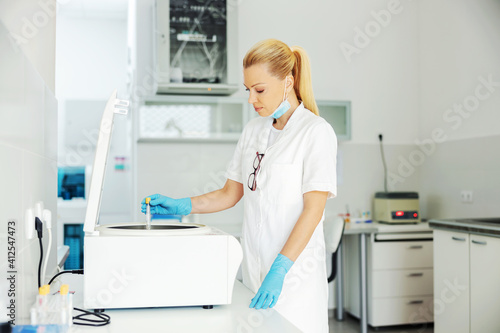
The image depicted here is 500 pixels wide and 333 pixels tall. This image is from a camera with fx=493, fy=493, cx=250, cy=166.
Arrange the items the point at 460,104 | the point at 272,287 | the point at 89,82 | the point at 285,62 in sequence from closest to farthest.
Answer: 1. the point at 272,287
2. the point at 285,62
3. the point at 460,104
4. the point at 89,82

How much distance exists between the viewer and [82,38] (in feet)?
20.7

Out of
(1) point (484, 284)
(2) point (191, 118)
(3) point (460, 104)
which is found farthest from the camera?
(3) point (460, 104)

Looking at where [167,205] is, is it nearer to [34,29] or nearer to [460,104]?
[34,29]

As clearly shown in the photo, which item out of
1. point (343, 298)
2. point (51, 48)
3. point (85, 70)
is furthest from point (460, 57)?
point (85, 70)

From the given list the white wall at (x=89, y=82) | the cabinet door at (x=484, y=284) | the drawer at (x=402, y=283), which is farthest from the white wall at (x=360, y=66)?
the white wall at (x=89, y=82)

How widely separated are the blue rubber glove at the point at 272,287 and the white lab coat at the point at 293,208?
181mm

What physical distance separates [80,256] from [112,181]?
0.99 m

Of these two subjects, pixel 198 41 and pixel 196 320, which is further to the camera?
pixel 198 41

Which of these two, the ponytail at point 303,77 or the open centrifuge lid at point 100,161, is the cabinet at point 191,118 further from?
the open centrifuge lid at point 100,161

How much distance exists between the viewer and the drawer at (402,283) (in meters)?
3.49

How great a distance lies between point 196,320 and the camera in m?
1.16

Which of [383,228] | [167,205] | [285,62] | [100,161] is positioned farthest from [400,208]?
[100,161]

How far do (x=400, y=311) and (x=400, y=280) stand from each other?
0.74 feet

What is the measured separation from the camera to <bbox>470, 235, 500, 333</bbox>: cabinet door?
2.43 metres
